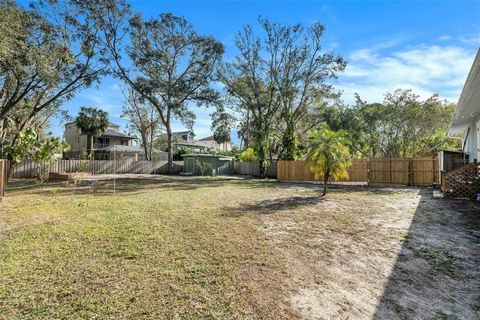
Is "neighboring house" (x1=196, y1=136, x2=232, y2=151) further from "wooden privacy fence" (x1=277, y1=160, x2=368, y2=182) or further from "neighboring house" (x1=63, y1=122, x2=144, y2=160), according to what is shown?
"wooden privacy fence" (x1=277, y1=160, x2=368, y2=182)

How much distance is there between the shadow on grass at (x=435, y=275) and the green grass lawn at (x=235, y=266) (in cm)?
2

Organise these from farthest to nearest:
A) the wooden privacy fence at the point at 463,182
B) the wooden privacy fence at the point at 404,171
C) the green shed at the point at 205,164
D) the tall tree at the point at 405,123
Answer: the green shed at the point at 205,164 < the tall tree at the point at 405,123 < the wooden privacy fence at the point at 404,171 < the wooden privacy fence at the point at 463,182

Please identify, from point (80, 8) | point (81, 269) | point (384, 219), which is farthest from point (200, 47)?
point (81, 269)

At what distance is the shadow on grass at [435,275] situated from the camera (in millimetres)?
2758

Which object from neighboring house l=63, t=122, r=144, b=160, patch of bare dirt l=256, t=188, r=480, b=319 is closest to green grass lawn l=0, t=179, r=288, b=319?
patch of bare dirt l=256, t=188, r=480, b=319

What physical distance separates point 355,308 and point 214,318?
1472mm

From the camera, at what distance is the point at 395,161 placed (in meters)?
15.5

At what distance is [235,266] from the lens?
3678 millimetres

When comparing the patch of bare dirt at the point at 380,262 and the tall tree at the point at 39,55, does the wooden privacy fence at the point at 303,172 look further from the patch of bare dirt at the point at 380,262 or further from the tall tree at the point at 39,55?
the tall tree at the point at 39,55

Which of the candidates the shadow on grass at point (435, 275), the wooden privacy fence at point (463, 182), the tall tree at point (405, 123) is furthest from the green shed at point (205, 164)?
the shadow on grass at point (435, 275)

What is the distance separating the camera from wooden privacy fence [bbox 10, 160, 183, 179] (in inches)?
758

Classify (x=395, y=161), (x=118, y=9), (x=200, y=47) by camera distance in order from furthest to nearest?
(x=200, y=47), (x=118, y=9), (x=395, y=161)

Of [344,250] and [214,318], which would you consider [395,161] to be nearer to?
[344,250]

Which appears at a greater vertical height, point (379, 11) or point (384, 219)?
point (379, 11)
